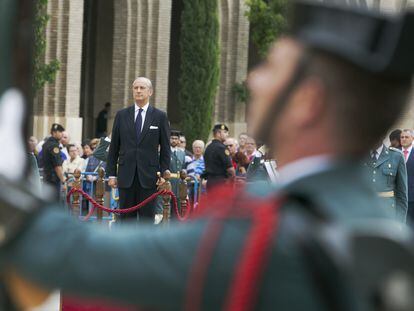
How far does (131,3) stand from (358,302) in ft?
96.3

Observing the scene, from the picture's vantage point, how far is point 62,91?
27.1m

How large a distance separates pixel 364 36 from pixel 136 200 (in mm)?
11008

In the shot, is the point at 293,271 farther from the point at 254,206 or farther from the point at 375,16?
the point at 375,16

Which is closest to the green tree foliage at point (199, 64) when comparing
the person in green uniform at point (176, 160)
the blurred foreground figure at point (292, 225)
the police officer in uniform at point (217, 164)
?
the person in green uniform at point (176, 160)

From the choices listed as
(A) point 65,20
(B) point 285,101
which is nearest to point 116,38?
(A) point 65,20

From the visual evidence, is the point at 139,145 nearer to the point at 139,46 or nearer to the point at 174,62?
the point at 139,46

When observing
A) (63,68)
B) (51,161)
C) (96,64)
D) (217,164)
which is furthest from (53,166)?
(96,64)

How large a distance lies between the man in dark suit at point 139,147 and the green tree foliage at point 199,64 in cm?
1753

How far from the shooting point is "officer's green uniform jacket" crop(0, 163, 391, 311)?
1.88m

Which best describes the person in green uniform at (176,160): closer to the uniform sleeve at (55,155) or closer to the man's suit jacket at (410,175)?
the uniform sleeve at (55,155)

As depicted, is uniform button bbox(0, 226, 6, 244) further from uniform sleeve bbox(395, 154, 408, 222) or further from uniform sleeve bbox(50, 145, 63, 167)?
uniform sleeve bbox(50, 145, 63, 167)

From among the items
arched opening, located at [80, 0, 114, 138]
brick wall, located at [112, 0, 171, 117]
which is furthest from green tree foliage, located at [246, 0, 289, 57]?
arched opening, located at [80, 0, 114, 138]

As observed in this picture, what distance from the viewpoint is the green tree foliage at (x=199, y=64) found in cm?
3030

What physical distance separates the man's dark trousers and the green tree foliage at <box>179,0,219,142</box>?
690 inches
